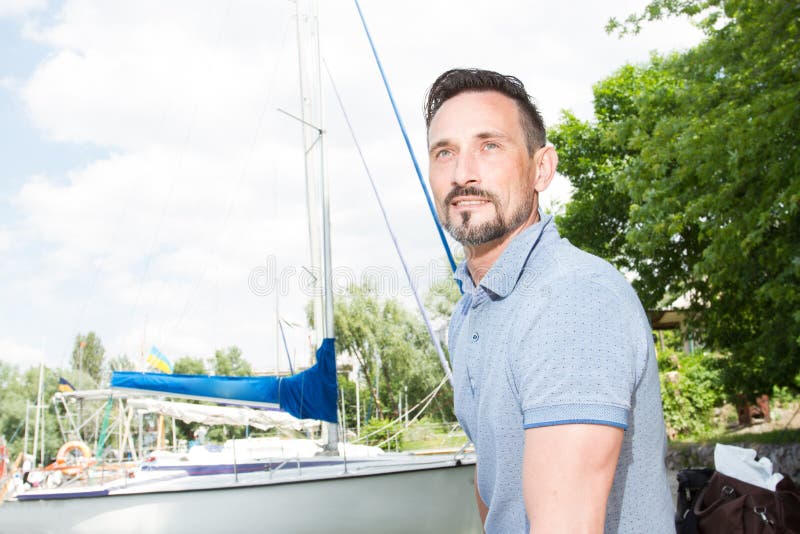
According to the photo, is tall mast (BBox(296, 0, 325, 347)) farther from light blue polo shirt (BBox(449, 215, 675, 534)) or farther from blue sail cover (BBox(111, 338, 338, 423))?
light blue polo shirt (BBox(449, 215, 675, 534))

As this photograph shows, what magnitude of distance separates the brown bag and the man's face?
2488mm

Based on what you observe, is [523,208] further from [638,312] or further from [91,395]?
[91,395]

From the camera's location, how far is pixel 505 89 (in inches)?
52.8

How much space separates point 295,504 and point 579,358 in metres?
6.06

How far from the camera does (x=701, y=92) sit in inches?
285

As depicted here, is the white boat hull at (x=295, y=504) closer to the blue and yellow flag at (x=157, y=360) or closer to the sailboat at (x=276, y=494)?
the sailboat at (x=276, y=494)

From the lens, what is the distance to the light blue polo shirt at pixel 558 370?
0.86m

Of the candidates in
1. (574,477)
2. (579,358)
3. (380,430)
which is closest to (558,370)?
(579,358)

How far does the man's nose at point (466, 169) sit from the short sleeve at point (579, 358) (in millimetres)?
414

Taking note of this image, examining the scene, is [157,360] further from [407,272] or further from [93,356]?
[93,356]

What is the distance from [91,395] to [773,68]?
28.2 ft

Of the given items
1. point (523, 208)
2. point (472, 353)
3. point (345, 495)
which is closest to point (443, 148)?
point (523, 208)

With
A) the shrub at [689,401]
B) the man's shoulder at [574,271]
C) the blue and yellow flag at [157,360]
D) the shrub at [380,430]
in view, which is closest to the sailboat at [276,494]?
the shrub at [380,430]

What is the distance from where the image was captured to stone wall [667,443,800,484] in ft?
34.8
